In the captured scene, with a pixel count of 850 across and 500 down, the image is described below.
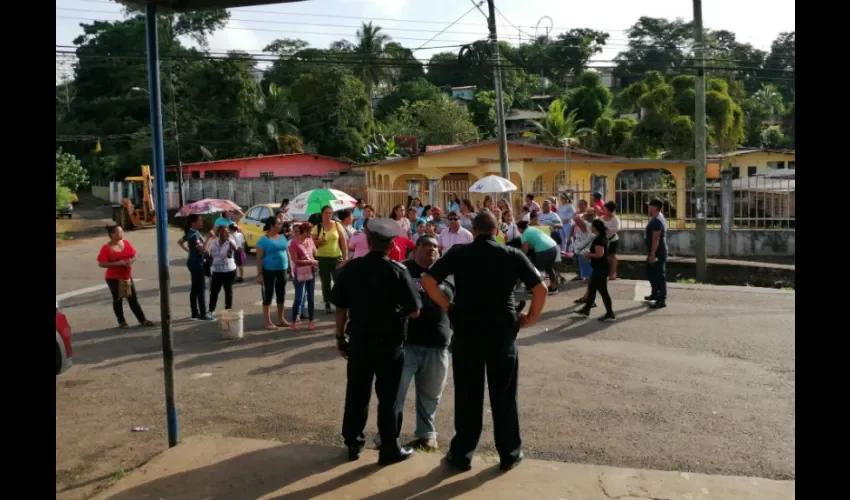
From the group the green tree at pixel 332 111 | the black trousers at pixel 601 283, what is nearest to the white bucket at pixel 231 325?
the black trousers at pixel 601 283

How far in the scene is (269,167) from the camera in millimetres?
47062

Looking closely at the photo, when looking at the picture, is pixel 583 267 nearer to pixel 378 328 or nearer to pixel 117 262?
pixel 117 262

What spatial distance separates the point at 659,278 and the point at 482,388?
25.5 ft

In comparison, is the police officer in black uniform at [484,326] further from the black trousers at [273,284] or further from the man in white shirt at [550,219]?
the man in white shirt at [550,219]

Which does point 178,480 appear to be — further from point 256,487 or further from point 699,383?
point 699,383

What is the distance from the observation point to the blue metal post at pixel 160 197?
237 inches

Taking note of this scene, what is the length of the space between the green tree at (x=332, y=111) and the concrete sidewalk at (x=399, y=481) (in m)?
45.4

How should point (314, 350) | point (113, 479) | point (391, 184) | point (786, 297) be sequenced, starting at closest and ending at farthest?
point (113, 479), point (314, 350), point (786, 297), point (391, 184)

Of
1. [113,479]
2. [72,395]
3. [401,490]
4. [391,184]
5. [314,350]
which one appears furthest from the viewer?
[391,184]

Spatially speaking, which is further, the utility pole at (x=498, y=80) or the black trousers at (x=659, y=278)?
the utility pole at (x=498, y=80)
